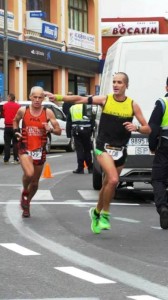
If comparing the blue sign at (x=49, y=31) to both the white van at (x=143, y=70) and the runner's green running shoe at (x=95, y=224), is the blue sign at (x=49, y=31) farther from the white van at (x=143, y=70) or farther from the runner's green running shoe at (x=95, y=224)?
the runner's green running shoe at (x=95, y=224)

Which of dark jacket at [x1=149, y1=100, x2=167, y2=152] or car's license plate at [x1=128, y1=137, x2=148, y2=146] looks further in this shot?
car's license plate at [x1=128, y1=137, x2=148, y2=146]

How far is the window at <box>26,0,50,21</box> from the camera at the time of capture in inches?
1902

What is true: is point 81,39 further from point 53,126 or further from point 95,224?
point 95,224

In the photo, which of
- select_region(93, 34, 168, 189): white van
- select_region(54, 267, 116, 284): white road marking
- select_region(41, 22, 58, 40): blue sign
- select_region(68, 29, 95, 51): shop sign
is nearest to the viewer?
select_region(54, 267, 116, 284): white road marking

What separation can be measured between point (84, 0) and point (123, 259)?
157 ft

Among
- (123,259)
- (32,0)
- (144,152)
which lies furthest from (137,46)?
(32,0)

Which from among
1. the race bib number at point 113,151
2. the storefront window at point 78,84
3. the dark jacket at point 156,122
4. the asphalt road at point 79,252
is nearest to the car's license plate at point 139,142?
the asphalt road at point 79,252

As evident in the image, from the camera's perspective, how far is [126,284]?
765 cm

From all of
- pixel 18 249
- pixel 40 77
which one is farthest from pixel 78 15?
pixel 18 249

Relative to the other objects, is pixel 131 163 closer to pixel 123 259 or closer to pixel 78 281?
pixel 123 259

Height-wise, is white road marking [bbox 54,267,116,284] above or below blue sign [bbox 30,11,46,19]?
below

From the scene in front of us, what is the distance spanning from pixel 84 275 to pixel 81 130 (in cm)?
1404

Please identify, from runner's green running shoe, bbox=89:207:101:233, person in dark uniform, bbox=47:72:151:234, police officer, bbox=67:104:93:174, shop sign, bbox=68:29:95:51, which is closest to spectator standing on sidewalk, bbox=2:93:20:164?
police officer, bbox=67:104:93:174

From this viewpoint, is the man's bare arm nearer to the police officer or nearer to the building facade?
the police officer
